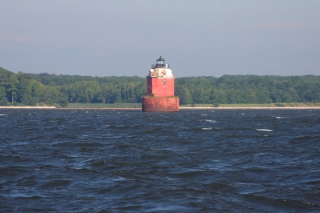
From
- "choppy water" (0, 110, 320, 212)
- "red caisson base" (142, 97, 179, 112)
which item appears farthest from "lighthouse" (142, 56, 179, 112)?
"choppy water" (0, 110, 320, 212)

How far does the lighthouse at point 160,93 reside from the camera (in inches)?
4043

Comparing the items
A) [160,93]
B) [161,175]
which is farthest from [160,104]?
[161,175]

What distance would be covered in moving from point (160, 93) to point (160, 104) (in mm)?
1797

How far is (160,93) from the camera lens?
103m

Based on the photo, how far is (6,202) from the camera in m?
20.3

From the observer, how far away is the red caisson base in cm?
10264

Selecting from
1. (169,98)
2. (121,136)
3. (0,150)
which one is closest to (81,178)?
(0,150)

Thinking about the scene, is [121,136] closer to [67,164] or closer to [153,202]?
[67,164]

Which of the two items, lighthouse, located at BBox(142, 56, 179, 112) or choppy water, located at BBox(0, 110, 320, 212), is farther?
lighthouse, located at BBox(142, 56, 179, 112)

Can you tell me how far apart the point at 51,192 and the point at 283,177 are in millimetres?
9155

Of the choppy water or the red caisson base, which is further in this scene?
the red caisson base

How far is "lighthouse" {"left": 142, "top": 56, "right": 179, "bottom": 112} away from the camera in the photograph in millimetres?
102688

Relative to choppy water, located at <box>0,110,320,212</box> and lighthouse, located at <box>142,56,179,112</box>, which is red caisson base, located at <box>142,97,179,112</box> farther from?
choppy water, located at <box>0,110,320,212</box>

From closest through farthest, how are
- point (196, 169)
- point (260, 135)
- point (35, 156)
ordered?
point (196, 169), point (35, 156), point (260, 135)
